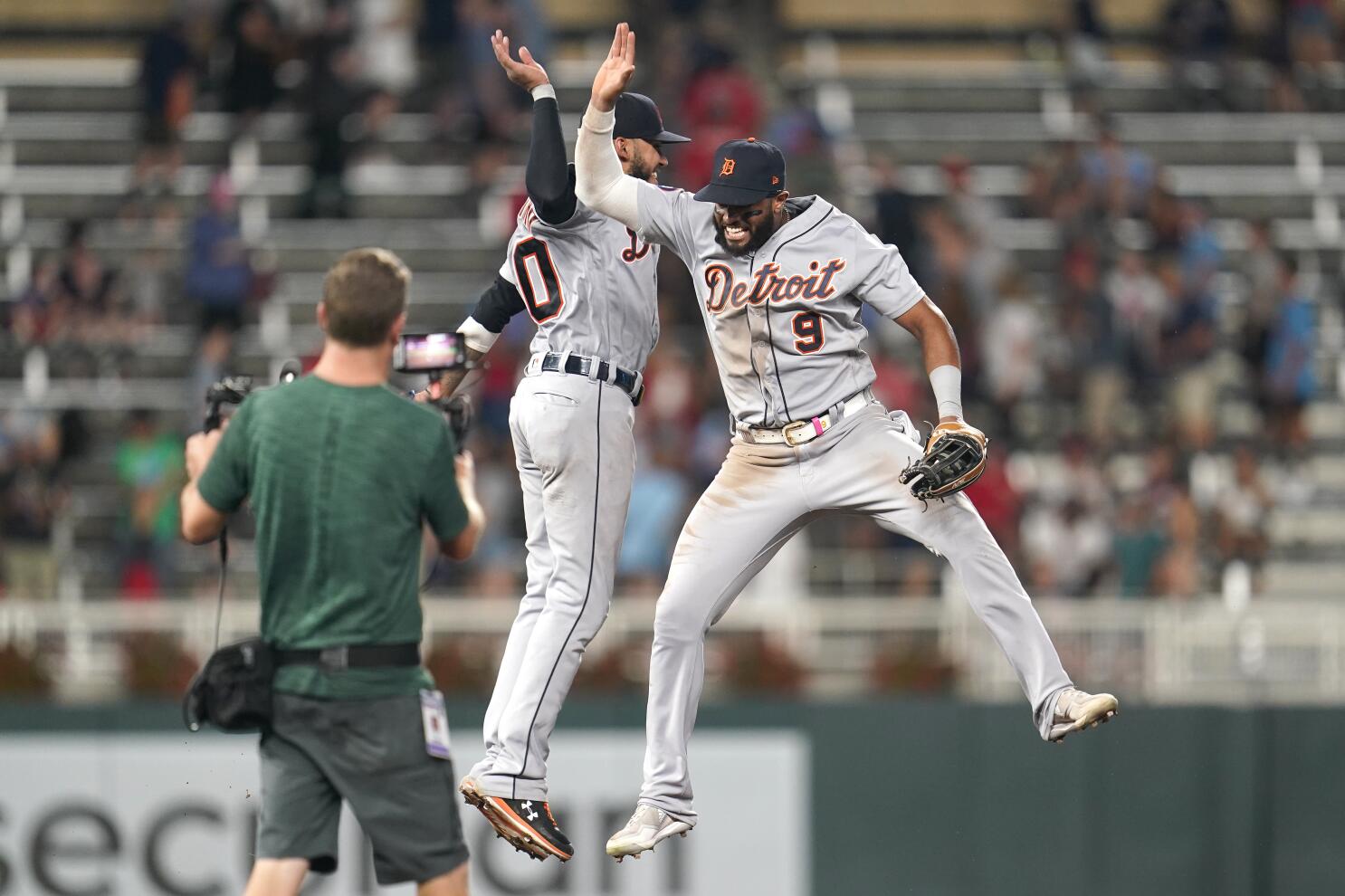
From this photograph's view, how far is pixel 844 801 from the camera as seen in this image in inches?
526

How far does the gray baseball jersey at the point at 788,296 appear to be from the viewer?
24.5 ft

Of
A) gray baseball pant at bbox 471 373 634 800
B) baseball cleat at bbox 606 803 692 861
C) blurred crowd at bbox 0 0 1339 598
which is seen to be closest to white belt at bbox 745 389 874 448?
gray baseball pant at bbox 471 373 634 800

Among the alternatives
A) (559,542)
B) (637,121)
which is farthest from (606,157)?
(559,542)

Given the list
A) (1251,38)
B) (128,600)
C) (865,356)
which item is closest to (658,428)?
(128,600)

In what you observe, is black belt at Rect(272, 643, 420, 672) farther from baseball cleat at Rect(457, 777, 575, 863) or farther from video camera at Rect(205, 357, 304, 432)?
baseball cleat at Rect(457, 777, 575, 863)

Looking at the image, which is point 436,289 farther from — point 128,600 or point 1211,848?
point 1211,848

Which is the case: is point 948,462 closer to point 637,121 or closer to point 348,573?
point 637,121

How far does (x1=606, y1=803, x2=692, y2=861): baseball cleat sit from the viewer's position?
7438 millimetres

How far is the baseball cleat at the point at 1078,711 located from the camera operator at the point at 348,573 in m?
2.06

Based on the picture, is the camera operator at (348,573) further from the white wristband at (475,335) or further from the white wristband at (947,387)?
the white wristband at (947,387)

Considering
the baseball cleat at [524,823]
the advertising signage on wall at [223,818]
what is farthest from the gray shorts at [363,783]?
the advertising signage on wall at [223,818]

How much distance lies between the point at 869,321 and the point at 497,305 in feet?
27.2

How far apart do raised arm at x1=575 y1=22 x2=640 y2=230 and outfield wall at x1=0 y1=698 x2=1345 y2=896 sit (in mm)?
6112

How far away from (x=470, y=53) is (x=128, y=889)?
26.4 feet
